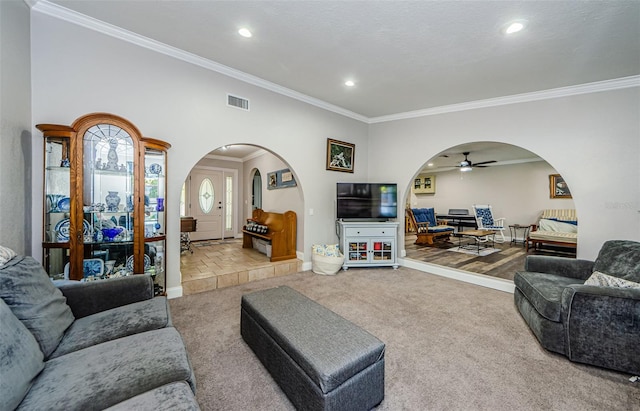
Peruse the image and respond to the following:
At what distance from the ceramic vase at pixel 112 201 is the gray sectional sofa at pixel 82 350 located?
98 centimetres

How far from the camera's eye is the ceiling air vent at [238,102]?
351cm

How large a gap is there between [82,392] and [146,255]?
78.0 inches

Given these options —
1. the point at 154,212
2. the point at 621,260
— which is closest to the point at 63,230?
the point at 154,212

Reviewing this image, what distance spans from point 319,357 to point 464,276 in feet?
11.7

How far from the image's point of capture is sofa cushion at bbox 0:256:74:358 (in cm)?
128

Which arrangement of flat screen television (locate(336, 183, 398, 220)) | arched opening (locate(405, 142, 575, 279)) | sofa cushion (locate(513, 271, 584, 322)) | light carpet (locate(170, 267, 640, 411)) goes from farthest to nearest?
arched opening (locate(405, 142, 575, 279)), flat screen television (locate(336, 183, 398, 220)), sofa cushion (locate(513, 271, 584, 322)), light carpet (locate(170, 267, 640, 411))

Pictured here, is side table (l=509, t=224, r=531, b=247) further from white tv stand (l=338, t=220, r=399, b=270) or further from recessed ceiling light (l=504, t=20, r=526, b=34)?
recessed ceiling light (l=504, t=20, r=526, b=34)

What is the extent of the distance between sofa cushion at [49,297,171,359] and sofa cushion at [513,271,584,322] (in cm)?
306

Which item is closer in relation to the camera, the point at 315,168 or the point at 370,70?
the point at 370,70

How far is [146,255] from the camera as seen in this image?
275 cm

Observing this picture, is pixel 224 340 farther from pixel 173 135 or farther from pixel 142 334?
pixel 173 135

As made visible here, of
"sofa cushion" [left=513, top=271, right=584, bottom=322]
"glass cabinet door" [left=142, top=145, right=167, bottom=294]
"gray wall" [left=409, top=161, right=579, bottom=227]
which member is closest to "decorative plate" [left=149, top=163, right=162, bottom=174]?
"glass cabinet door" [left=142, top=145, right=167, bottom=294]

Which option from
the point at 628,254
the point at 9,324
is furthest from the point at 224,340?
the point at 628,254

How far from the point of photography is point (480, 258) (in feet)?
17.6
